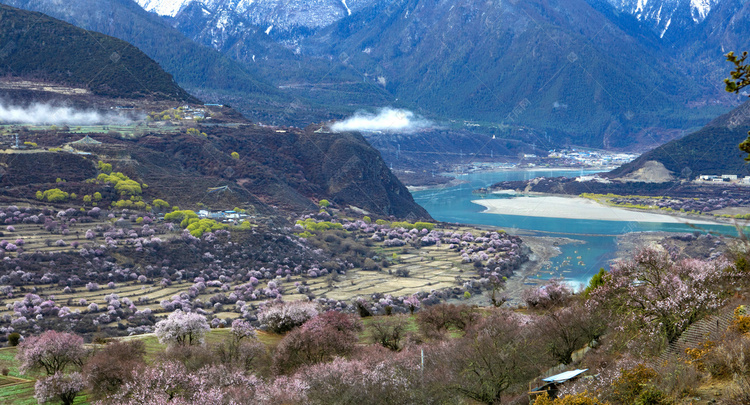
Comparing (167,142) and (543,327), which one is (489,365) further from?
(167,142)

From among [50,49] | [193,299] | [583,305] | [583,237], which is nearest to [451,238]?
[583,237]

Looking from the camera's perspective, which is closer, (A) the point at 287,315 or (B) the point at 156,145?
(A) the point at 287,315

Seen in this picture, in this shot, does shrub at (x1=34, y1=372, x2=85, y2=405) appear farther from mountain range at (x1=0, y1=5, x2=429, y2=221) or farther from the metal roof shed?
mountain range at (x1=0, y1=5, x2=429, y2=221)

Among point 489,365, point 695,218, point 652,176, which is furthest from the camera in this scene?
point 652,176

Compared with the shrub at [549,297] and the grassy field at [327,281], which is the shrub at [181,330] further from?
the shrub at [549,297]

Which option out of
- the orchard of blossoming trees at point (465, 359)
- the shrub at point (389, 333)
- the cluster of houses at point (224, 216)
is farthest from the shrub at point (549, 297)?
the cluster of houses at point (224, 216)

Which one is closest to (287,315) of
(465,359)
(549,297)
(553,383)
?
(465,359)

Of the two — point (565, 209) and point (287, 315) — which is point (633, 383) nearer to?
point (287, 315)
